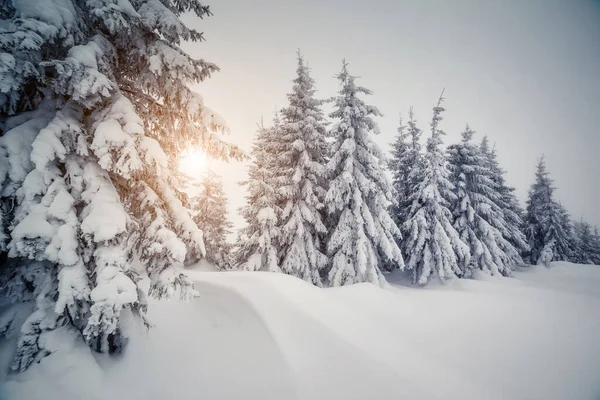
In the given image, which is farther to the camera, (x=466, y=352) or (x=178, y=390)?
(x=466, y=352)

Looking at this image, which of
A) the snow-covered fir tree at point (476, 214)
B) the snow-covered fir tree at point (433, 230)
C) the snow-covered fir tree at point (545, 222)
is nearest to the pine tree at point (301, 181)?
the snow-covered fir tree at point (433, 230)

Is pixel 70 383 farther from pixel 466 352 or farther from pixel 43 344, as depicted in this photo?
pixel 466 352

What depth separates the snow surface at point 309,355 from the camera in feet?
14.1

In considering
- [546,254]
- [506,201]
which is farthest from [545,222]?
[506,201]

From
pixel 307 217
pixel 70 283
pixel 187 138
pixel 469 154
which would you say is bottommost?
pixel 70 283

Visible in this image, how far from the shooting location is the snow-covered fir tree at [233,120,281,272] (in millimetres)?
14273

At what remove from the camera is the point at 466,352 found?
6344 mm

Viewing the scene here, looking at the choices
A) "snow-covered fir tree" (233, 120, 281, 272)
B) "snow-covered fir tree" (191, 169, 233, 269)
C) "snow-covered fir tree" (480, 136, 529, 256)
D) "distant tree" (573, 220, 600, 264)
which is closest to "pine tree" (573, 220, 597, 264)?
"distant tree" (573, 220, 600, 264)

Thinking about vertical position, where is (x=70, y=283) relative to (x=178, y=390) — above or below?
above

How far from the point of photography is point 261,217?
14031mm

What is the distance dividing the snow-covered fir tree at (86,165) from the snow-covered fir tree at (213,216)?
22.7 m

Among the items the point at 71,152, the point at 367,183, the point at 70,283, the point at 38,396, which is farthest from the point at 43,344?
the point at 367,183

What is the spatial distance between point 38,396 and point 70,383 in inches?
13.8

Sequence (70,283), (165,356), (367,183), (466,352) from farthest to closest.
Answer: (367,183), (466,352), (165,356), (70,283)
